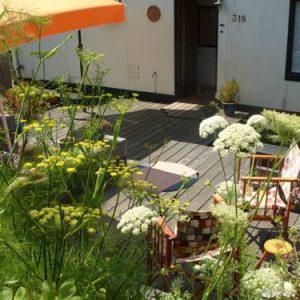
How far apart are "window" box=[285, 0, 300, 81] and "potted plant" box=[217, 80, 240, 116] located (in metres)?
1.10

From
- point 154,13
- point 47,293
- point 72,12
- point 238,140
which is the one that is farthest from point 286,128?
point 154,13

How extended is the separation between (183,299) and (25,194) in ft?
3.50

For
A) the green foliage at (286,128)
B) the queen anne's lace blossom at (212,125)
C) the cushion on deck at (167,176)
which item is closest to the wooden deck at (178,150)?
the cushion on deck at (167,176)

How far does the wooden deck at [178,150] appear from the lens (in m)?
5.91

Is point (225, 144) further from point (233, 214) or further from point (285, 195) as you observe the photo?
point (285, 195)

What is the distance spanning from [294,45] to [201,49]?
274 centimetres

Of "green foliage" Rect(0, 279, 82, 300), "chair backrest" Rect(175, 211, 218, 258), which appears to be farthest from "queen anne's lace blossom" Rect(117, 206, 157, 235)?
"chair backrest" Rect(175, 211, 218, 258)

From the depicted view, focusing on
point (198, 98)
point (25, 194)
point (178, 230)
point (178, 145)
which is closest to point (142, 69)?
point (198, 98)

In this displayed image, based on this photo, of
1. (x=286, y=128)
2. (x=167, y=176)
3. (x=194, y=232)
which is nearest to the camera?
(x=286, y=128)

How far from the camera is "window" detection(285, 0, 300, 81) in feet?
30.8

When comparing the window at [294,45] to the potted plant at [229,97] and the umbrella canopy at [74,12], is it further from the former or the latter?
the umbrella canopy at [74,12]

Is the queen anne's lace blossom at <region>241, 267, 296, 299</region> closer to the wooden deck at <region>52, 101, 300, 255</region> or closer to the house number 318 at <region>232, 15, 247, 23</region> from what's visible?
the wooden deck at <region>52, 101, 300, 255</region>

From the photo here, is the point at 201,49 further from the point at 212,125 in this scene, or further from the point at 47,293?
the point at 47,293

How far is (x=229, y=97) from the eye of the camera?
9.98 m
